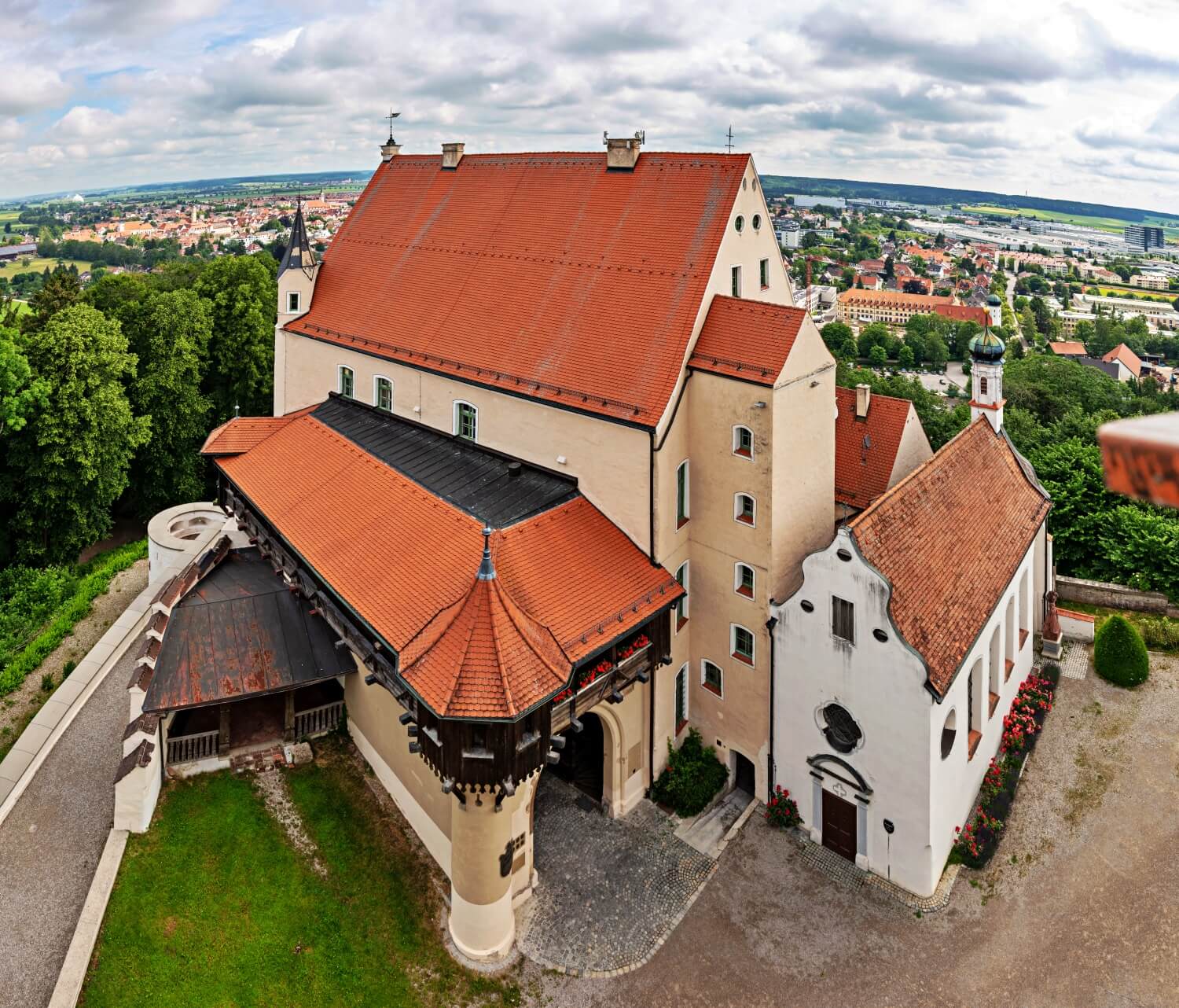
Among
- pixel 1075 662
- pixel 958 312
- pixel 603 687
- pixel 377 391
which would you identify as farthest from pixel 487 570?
pixel 958 312

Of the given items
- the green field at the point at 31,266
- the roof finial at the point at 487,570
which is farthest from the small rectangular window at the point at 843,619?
the green field at the point at 31,266

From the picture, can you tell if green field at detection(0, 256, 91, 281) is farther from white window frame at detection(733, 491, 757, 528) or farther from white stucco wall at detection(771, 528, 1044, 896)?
white stucco wall at detection(771, 528, 1044, 896)

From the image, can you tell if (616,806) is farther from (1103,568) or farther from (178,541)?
(1103,568)

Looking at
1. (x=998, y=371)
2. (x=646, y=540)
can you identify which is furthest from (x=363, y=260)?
(x=998, y=371)

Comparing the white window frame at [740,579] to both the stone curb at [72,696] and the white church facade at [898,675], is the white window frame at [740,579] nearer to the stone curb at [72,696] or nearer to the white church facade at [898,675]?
the white church facade at [898,675]

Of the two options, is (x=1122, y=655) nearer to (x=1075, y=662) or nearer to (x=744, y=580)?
(x=1075, y=662)

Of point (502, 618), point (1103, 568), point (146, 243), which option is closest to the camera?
point (502, 618)
